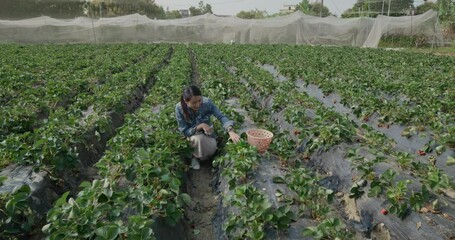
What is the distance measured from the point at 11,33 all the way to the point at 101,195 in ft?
98.7

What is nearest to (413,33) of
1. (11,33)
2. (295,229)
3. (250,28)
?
(250,28)

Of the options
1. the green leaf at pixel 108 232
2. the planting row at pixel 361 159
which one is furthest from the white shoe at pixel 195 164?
the green leaf at pixel 108 232

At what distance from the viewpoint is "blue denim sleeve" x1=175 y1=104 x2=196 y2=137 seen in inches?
176

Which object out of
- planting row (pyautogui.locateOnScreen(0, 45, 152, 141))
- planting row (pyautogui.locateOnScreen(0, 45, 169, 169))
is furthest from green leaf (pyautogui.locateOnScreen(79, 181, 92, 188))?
planting row (pyautogui.locateOnScreen(0, 45, 152, 141))

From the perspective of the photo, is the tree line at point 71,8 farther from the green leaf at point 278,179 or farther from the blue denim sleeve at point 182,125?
the green leaf at point 278,179

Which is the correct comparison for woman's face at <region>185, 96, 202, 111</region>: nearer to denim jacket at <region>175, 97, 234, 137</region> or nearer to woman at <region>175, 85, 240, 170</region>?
woman at <region>175, 85, 240, 170</region>

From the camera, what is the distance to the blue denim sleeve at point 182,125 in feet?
14.7

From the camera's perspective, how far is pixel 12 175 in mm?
3361

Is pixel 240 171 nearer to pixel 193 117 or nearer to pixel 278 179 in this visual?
pixel 278 179

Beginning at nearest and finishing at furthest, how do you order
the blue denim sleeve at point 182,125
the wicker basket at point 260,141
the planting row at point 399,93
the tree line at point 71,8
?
the wicker basket at point 260,141 < the blue denim sleeve at point 182,125 < the planting row at point 399,93 < the tree line at point 71,8

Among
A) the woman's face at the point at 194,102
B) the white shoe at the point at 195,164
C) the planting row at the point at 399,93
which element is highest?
the woman's face at the point at 194,102

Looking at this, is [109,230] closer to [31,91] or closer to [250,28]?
[31,91]

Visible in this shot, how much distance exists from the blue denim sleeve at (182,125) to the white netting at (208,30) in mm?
21726

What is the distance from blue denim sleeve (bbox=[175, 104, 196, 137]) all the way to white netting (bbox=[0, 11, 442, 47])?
855 inches
